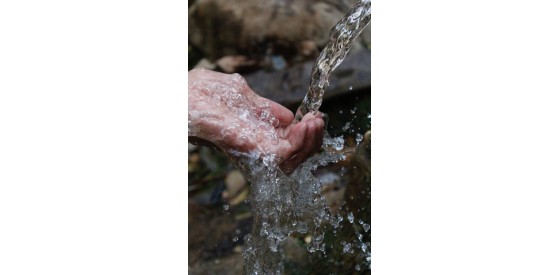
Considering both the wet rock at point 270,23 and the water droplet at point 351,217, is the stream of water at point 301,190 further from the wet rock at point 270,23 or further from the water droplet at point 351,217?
the wet rock at point 270,23

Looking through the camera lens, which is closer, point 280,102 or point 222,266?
point 222,266

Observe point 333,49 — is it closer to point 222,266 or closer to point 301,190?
point 301,190

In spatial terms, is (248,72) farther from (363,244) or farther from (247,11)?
(363,244)

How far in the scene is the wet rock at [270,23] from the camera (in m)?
2.58

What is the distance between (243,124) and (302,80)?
143 centimetres

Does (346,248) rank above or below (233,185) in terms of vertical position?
below

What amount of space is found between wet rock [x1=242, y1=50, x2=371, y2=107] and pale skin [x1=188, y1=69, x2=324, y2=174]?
121 centimetres

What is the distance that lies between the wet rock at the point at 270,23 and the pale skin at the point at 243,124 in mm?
1587

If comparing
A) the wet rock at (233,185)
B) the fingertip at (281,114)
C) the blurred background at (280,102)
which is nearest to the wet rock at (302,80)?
the blurred background at (280,102)

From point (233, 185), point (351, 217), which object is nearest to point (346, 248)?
point (351, 217)

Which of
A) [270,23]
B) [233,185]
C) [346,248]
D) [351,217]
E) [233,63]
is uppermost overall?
[270,23]

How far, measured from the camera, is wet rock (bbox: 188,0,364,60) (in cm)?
258

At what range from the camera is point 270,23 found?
259cm

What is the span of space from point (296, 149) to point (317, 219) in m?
0.40
